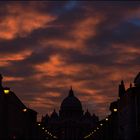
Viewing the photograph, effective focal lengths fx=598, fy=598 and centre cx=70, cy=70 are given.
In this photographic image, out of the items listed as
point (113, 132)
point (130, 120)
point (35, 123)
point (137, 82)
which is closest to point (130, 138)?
point (130, 120)

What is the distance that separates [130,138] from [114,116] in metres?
38.3

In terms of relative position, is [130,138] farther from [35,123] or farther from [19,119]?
[35,123]

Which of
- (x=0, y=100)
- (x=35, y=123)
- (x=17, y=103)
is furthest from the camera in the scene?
(x=35, y=123)

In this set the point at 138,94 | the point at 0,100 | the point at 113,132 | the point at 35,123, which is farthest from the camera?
the point at 35,123

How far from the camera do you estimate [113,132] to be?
135250mm

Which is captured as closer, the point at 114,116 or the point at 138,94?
the point at 138,94

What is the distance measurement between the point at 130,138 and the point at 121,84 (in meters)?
72.9

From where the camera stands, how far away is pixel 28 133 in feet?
392

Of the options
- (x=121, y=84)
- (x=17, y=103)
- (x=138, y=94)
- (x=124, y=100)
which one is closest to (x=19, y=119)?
(x=17, y=103)

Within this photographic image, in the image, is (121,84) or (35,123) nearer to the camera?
(35,123)

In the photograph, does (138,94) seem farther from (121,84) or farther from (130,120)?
(121,84)

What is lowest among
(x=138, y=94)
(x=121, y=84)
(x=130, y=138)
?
(x=130, y=138)

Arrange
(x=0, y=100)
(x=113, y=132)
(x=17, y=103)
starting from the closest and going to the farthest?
(x=0, y=100)
(x=17, y=103)
(x=113, y=132)

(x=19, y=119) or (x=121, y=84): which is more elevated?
(x=121, y=84)
